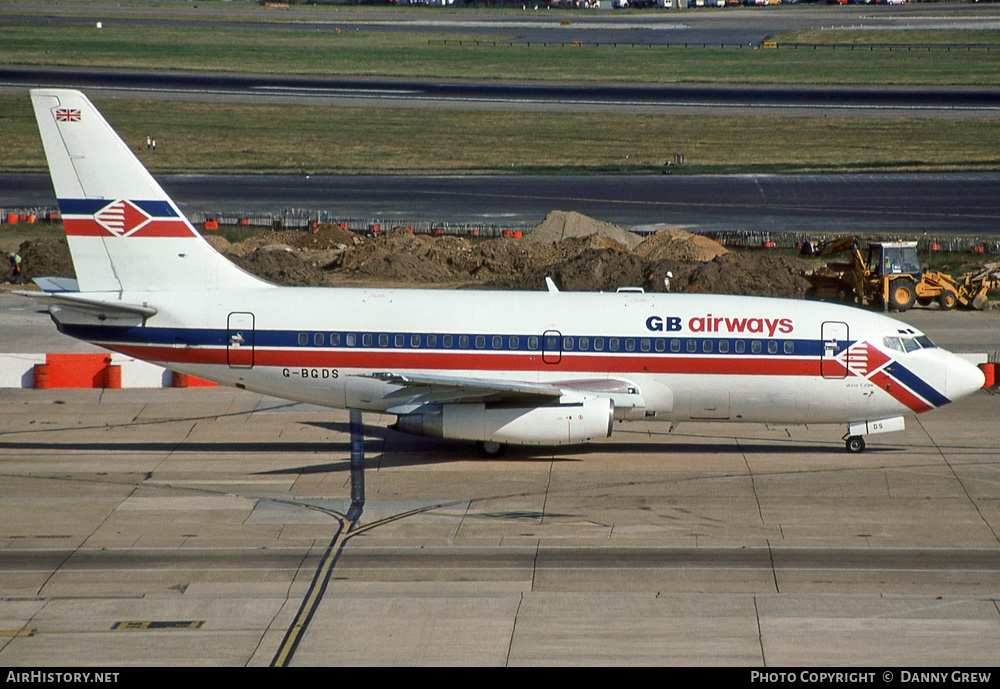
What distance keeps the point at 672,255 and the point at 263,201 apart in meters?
26.8

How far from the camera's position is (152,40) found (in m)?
147

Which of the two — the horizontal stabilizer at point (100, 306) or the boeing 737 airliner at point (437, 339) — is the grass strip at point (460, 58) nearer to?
the boeing 737 airliner at point (437, 339)

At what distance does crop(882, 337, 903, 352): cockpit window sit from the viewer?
29.1 m

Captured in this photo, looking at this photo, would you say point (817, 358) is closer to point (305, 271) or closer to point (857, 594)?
point (857, 594)

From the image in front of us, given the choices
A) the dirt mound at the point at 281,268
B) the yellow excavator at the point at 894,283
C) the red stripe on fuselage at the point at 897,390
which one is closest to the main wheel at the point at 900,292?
the yellow excavator at the point at 894,283

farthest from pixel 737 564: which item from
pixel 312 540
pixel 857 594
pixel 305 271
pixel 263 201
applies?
pixel 263 201

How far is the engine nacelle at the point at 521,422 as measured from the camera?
27.6 m

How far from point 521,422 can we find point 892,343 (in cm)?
962

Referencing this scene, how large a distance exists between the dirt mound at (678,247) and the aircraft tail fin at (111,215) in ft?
87.7

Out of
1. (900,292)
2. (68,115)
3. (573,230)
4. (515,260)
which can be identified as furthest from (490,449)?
(573,230)

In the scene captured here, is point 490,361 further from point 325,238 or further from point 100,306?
point 325,238

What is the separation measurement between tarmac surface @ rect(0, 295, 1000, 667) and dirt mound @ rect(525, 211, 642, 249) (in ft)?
76.0

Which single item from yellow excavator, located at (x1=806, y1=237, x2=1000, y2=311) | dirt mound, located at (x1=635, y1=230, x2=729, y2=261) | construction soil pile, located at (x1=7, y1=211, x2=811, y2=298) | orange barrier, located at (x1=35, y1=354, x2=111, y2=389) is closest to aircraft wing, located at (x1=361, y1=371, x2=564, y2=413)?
orange barrier, located at (x1=35, y1=354, x2=111, y2=389)

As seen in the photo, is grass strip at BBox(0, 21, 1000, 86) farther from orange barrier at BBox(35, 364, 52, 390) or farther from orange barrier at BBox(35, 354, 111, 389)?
orange barrier at BBox(35, 364, 52, 390)
